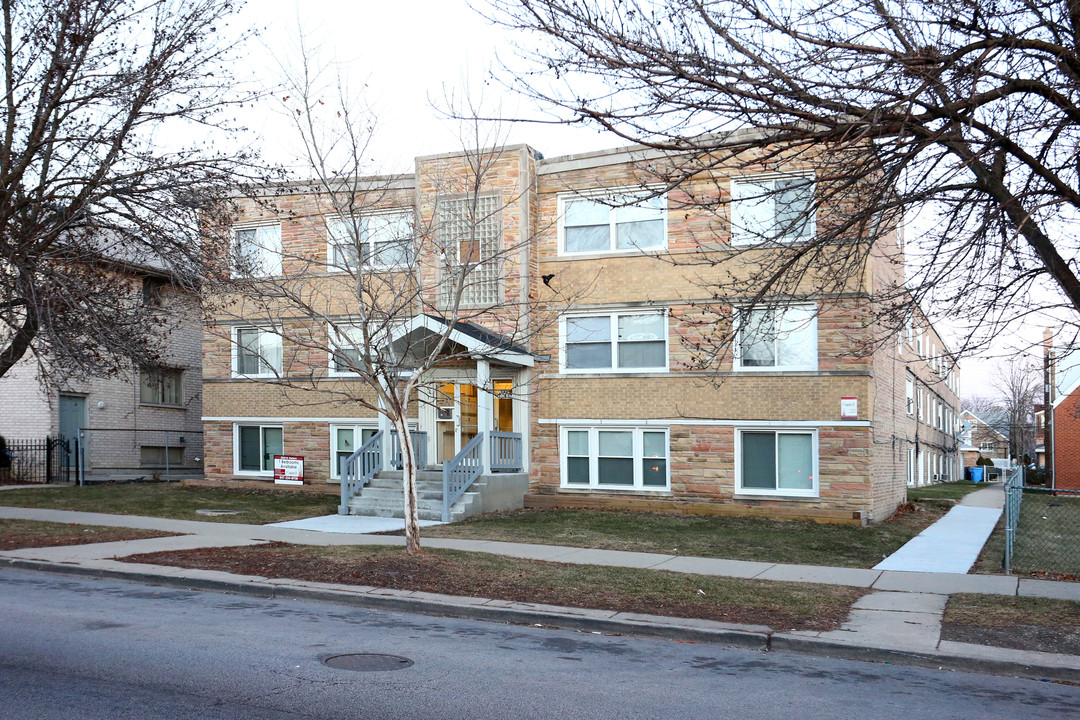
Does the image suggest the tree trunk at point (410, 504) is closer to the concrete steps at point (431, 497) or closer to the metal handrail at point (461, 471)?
the metal handrail at point (461, 471)

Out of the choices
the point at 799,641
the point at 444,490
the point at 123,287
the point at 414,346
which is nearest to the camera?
the point at 799,641

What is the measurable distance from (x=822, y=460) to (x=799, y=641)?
1024cm

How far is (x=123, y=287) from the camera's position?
14656 millimetres

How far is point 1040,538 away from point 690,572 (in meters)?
9.30

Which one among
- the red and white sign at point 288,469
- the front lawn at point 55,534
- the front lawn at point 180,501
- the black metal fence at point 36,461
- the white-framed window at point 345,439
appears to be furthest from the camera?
the black metal fence at point 36,461

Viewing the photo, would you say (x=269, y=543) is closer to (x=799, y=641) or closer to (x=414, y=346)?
(x=414, y=346)

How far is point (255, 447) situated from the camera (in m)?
23.5

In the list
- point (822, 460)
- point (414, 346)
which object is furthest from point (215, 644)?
point (822, 460)

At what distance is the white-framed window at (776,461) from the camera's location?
18359 millimetres

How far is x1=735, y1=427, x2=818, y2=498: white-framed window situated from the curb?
9846 millimetres

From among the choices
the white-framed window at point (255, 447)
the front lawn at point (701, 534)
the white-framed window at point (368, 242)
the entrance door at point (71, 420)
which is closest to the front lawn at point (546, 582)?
the front lawn at point (701, 534)

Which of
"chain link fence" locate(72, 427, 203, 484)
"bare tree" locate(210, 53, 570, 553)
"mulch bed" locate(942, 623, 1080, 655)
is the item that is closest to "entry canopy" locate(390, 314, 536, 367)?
"bare tree" locate(210, 53, 570, 553)

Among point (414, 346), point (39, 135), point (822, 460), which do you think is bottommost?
point (822, 460)

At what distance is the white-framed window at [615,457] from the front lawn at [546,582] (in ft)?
24.7
